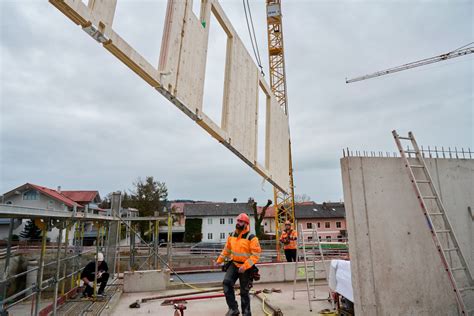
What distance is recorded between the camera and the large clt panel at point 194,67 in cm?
299

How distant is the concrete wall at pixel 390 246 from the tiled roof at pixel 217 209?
38021mm

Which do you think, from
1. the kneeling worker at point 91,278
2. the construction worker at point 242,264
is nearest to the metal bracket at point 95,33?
the construction worker at point 242,264

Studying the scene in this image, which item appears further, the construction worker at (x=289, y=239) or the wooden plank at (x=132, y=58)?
the construction worker at (x=289, y=239)

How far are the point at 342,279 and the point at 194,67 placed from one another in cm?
408

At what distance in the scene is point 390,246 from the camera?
12.4 ft

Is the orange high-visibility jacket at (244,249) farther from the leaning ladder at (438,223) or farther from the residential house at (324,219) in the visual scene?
the residential house at (324,219)

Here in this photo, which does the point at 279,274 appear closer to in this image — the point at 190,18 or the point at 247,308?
the point at 247,308

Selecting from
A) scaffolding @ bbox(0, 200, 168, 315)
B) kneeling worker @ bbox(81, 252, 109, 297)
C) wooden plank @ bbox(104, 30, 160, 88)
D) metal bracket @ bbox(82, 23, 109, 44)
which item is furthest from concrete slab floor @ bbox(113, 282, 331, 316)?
metal bracket @ bbox(82, 23, 109, 44)

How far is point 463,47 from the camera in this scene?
1283 inches

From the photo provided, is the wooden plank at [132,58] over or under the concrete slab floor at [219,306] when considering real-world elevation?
over

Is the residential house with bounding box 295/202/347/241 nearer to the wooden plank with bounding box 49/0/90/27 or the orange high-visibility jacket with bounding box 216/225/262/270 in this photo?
the orange high-visibility jacket with bounding box 216/225/262/270

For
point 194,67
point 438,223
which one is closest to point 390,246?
point 438,223

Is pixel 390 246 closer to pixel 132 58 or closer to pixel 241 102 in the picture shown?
pixel 241 102

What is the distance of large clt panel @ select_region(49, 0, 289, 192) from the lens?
2.99 metres
